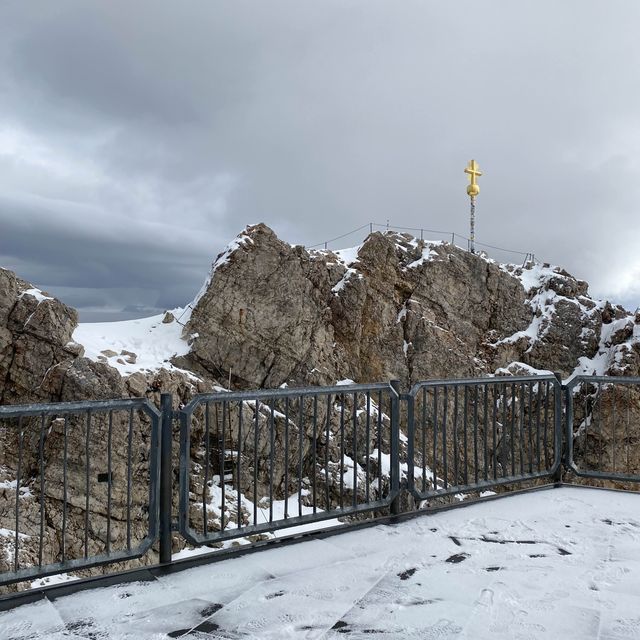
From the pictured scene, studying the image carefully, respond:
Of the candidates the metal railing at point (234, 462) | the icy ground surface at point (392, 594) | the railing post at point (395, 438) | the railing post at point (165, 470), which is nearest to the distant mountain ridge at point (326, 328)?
the metal railing at point (234, 462)

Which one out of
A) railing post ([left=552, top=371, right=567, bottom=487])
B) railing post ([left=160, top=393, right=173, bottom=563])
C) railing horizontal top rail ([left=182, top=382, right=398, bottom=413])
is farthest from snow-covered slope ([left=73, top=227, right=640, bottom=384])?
railing post ([left=160, top=393, right=173, bottom=563])

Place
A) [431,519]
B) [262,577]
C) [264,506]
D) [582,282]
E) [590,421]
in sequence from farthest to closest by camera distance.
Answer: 1. [582,282]
2. [590,421]
3. [264,506]
4. [431,519]
5. [262,577]

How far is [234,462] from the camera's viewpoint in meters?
13.5

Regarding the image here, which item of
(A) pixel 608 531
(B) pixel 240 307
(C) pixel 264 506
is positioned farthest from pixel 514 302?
(A) pixel 608 531

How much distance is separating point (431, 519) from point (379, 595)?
1.77m

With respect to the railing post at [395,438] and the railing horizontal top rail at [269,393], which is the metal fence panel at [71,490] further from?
the railing horizontal top rail at [269,393]

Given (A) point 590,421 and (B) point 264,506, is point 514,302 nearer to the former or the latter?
(A) point 590,421

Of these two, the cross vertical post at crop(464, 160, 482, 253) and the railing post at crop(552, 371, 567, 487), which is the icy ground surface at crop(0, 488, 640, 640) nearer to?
the railing post at crop(552, 371, 567, 487)

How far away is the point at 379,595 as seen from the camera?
3418mm

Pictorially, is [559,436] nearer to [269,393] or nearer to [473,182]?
[269,393]

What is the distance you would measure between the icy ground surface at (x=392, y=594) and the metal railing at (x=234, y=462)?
0.34 metres

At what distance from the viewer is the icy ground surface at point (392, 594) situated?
302 cm

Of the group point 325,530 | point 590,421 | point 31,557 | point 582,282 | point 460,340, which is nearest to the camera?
point 325,530

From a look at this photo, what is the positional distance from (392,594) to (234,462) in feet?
34.4
